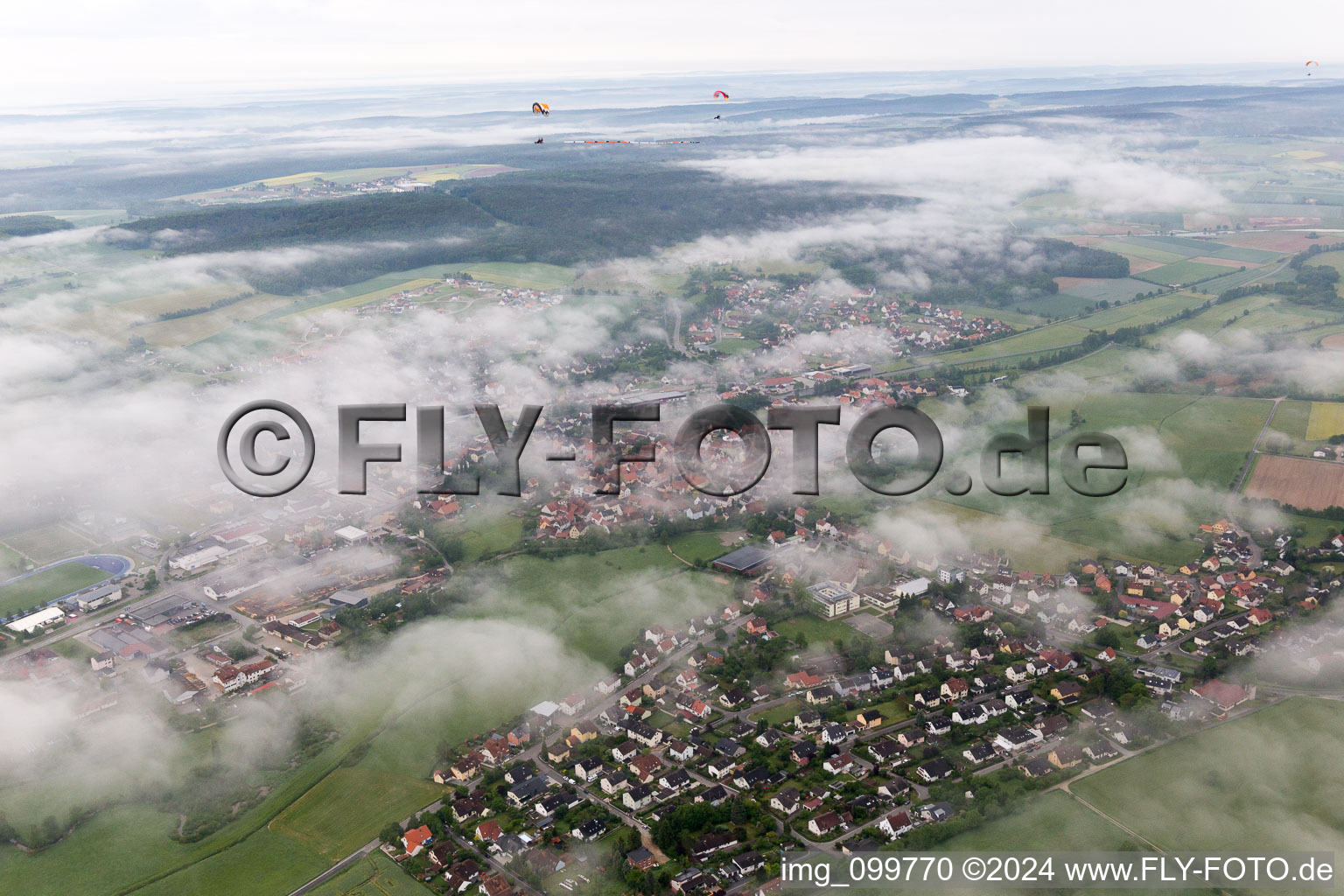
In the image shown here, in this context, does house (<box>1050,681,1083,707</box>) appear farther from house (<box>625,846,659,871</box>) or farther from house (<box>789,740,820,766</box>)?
house (<box>625,846,659,871</box>)

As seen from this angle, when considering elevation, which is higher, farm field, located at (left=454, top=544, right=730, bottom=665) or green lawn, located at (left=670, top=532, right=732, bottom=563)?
green lawn, located at (left=670, top=532, right=732, bottom=563)

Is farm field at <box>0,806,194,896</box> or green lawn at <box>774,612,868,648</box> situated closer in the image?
farm field at <box>0,806,194,896</box>

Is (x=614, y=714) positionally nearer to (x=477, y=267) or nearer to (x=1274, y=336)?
(x=1274, y=336)

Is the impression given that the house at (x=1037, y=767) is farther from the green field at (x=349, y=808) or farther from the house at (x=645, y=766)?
the green field at (x=349, y=808)

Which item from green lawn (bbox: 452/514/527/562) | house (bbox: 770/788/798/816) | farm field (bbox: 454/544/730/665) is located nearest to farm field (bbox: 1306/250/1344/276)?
farm field (bbox: 454/544/730/665)

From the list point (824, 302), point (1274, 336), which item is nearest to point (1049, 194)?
point (824, 302)

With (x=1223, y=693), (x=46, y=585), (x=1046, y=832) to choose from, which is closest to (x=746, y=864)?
(x=1046, y=832)

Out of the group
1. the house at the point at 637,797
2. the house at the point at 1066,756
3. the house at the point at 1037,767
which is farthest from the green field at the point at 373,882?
the house at the point at 1066,756
